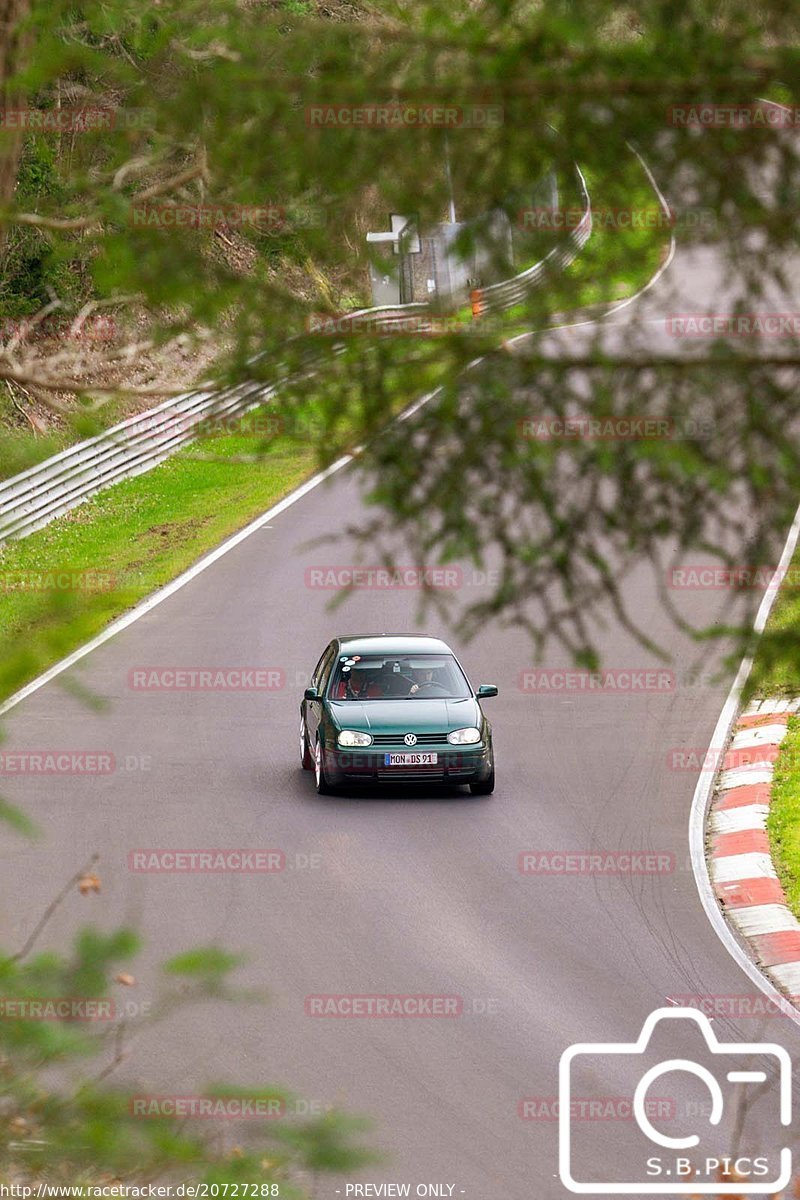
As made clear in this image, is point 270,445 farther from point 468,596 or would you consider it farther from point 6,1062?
point 468,596

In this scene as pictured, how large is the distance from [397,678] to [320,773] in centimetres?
137

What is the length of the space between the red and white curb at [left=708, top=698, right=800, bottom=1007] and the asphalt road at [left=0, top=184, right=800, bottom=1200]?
0.39m

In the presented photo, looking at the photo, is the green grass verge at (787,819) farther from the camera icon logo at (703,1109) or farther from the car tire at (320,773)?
the car tire at (320,773)

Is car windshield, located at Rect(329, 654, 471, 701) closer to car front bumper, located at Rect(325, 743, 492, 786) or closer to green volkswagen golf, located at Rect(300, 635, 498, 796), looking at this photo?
green volkswagen golf, located at Rect(300, 635, 498, 796)

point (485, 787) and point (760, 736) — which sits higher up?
point (485, 787)

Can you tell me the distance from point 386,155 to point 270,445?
1.06m

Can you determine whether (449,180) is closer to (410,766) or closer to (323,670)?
(410,766)

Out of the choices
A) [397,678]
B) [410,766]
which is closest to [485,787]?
[410,766]

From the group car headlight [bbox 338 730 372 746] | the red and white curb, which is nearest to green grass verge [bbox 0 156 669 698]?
car headlight [bbox 338 730 372 746]

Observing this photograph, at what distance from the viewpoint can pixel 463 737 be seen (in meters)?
15.9

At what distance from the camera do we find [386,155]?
17.0 ft

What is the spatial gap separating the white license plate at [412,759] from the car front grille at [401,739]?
0.35ft

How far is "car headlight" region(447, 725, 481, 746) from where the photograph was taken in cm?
1583

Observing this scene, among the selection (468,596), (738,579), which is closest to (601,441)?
(738,579)
